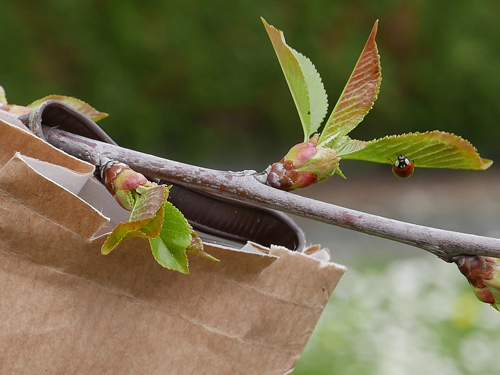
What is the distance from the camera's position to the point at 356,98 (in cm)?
24

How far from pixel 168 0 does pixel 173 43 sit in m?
0.15

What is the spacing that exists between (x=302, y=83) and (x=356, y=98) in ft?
0.09

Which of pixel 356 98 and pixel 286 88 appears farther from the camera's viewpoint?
pixel 286 88

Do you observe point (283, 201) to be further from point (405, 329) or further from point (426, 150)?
point (405, 329)

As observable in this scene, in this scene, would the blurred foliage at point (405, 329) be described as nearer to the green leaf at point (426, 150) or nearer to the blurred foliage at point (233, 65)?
the blurred foliage at point (233, 65)

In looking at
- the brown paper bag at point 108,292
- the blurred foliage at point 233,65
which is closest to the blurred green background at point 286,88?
the blurred foliage at point 233,65

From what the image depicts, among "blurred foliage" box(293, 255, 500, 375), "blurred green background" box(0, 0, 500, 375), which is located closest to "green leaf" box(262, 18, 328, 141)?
"blurred foliage" box(293, 255, 500, 375)

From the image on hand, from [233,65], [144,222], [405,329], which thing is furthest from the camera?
[233,65]

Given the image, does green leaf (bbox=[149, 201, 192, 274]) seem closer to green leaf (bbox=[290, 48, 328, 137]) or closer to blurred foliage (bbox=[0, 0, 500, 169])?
green leaf (bbox=[290, 48, 328, 137])

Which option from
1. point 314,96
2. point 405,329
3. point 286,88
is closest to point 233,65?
point 286,88

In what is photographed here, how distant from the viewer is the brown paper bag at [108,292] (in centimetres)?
Answer: 21

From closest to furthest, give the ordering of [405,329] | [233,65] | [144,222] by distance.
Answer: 1. [144,222]
2. [405,329]
3. [233,65]

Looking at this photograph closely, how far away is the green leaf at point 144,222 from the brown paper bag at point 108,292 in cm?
2

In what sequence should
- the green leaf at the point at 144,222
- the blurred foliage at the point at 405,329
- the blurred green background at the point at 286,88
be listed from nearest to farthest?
1. the green leaf at the point at 144,222
2. the blurred foliage at the point at 405,329
3. the blurred green background at the point at 286,88
